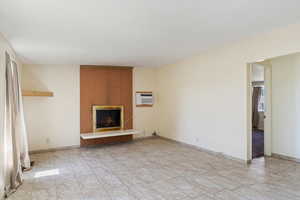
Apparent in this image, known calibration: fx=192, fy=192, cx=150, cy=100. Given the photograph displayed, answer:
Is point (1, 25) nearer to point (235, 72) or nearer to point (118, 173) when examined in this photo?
point (118, 173)

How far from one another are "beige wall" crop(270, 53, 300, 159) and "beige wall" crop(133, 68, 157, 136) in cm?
364

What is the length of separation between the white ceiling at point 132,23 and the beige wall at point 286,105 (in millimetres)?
1549

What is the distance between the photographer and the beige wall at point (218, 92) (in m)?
3.49

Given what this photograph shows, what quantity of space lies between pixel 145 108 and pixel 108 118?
135 centimetres

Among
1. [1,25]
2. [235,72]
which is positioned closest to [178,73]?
[235,72]

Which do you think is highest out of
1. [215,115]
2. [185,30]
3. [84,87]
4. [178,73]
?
[185,30]

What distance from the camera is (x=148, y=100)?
6719 mm

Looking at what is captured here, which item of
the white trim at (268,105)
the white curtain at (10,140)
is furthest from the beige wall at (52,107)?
the white trim at (268,105)

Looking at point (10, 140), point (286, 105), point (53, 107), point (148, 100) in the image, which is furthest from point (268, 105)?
point (53, 107)

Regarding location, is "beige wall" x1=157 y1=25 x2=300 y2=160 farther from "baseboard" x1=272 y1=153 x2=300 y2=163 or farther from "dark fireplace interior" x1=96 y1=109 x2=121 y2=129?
"dark fireplace interior" x1=96 y1=109 x2=121 y2=129

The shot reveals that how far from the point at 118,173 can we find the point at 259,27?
3492 millimetres

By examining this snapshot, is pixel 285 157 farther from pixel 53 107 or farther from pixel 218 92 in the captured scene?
pixel 53 107

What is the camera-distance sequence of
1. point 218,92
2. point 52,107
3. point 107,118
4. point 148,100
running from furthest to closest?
1. point 148,100
2. point 107,118
3. point 52,107
4. point 218,92

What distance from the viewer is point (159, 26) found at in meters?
2.95
